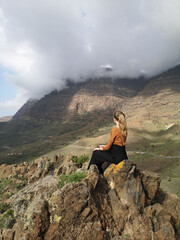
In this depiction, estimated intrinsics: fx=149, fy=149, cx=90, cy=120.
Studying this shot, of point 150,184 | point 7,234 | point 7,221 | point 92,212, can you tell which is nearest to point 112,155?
point 92,212

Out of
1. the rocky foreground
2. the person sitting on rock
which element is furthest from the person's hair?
the rocky foreground

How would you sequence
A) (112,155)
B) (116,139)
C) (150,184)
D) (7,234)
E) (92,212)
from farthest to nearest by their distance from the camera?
(150,184) → (112,155) → (116,139) → (92,212) → (7,234)

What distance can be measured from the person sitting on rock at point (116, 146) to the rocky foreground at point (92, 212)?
452mm

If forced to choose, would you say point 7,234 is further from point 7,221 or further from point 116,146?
point 116,146

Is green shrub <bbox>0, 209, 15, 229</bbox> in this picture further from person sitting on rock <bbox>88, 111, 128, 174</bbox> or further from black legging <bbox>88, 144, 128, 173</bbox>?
black legging <bbox>88, 144, 128, 173</bbox>

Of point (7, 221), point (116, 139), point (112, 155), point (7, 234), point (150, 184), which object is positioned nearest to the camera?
point (7, 234)

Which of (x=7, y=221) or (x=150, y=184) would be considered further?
(x=150, y=184)

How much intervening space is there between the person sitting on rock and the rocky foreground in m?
0.45

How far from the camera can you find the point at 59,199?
221 inches

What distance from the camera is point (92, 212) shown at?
551cm

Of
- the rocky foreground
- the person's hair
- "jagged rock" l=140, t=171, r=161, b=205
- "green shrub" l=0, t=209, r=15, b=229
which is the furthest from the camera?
"jagged rock" l=140, t=171, r=161, b=205

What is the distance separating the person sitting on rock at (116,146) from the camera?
636 cm

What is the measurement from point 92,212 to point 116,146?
8.79 feet

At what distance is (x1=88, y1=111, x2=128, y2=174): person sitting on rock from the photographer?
250 inches
